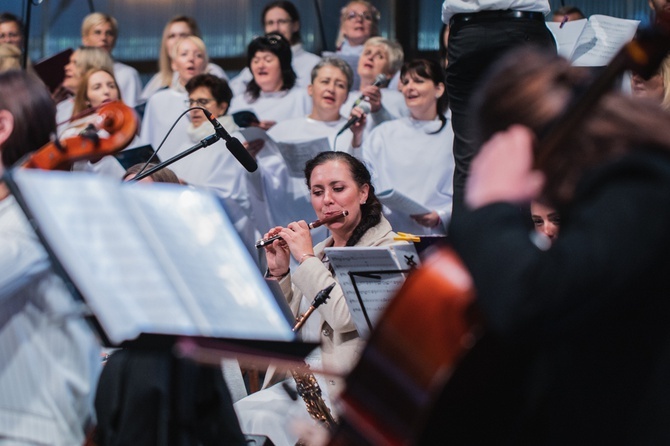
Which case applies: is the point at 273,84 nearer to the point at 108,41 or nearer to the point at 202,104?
the point at 202,104

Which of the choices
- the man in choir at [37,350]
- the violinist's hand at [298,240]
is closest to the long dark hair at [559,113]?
the man in choir at [37,350]

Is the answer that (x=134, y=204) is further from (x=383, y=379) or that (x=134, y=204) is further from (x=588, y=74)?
(x=588, y=74)

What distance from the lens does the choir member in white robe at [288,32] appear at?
7.02 m

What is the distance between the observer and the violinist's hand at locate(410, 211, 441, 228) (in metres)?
4.77

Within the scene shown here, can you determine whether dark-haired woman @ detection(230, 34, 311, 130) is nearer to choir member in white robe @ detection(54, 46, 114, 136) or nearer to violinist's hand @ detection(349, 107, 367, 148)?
violinist's hand @ detection(349, 107, 367, 148)

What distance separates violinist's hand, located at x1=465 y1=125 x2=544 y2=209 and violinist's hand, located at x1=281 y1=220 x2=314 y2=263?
7.80ft

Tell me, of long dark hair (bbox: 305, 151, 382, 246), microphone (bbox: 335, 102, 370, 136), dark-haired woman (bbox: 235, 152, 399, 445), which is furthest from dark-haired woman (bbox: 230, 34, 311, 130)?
dark-haired woman (bbox: 235, 152, 399, 445)

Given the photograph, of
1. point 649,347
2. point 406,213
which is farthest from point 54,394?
point 406,213

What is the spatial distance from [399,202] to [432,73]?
122 cm

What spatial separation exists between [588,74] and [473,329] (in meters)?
0.40

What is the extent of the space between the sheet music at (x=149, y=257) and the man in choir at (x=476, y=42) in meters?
1.79

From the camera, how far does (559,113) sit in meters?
1.39

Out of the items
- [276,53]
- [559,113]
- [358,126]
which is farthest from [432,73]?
[559,113]

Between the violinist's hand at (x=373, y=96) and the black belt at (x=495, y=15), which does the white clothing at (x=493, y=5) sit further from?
the violinist's hand at (x=373, y=96)
